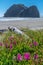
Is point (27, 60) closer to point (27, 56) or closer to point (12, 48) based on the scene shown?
point (27, 56)

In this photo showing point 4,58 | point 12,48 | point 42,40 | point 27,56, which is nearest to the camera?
point 27,56

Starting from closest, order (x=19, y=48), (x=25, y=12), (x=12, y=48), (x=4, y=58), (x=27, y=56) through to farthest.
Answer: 1. (x=27, y=56)
2. (x=4, y=58)
3. (x=12, y=48)
4. (x=19, y=48)
5. (x=25, y=12)

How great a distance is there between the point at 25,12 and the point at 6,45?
32.3 ft

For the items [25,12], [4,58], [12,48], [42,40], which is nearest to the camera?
[4,58]

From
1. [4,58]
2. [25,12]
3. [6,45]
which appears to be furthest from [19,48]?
[25,12]

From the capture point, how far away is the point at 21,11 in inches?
504

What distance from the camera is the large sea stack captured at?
11.8 meters

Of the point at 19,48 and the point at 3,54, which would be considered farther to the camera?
the point at 19,48

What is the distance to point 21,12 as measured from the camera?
42.1ft

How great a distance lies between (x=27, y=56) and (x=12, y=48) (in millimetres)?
438

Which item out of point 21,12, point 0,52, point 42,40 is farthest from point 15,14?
point 0,52

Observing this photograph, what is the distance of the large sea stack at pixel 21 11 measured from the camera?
466 inches

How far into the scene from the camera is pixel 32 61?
8.05ft

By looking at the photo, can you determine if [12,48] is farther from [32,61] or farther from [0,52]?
[32,61]
